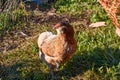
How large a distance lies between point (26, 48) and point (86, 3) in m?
1.50

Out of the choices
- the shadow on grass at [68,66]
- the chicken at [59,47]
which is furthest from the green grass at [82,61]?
the chicken at [59,47]

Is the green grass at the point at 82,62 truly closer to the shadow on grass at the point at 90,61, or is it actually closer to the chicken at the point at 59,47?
the shadow on grass at the point at 90,61

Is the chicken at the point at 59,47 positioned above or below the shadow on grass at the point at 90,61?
above

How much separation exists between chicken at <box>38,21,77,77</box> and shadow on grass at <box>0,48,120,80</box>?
7.1 inches

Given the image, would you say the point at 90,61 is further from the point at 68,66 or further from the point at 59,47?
the point at 59,47

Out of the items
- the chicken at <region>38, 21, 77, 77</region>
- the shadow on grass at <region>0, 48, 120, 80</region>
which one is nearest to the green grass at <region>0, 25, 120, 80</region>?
the shadow on grass at <region>0, 48, 120, 80</region>

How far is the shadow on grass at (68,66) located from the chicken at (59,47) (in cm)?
18

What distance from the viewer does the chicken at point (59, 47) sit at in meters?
4.78

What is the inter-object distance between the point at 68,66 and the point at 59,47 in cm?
49

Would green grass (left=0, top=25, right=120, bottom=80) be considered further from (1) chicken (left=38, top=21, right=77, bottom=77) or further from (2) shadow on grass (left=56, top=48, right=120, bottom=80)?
(1) chicken (left=38, top=21, right=77, bottom=77)

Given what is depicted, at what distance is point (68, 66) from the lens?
5285mm

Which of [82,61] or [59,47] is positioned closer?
[59,47]

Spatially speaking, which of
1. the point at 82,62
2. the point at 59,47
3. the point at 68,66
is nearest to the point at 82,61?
the point at 82,62

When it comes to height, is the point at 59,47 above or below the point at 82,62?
above
